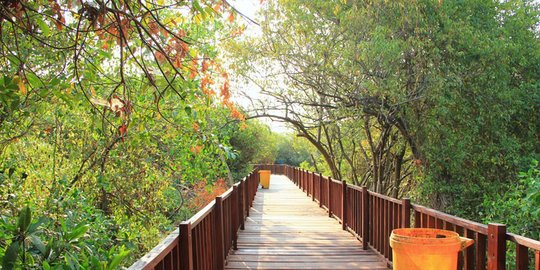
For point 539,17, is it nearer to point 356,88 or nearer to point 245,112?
point 356,88

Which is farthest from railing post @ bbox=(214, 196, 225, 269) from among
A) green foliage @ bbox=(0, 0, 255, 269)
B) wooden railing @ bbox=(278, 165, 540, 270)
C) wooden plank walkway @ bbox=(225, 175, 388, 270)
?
wooden railing @ bbox=(278, 165, 540, 270)

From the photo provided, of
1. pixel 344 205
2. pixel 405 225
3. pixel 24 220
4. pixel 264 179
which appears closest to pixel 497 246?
pixel 405 225

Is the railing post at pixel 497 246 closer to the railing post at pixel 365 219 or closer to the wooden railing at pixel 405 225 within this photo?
the wooden railing at pixel 405 225

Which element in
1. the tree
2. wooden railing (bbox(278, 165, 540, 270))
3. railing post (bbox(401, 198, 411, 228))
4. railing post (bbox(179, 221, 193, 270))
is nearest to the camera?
wooden railing (bbox(278, 165, 540, 270))

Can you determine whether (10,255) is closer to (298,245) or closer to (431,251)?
(431,251)

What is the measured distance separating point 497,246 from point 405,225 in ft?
6.70

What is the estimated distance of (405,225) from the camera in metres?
5.19

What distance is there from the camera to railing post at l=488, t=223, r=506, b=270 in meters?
3.16

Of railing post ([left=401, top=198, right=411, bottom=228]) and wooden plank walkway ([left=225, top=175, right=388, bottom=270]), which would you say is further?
wooden plank walkway ([left=225, top=175, right=388, bottom=270])

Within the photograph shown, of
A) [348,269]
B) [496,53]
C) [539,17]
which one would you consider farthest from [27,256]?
[539,17]

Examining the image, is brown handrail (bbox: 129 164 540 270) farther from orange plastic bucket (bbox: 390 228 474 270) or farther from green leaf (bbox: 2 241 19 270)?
green leaf (bbox: 2 241 19 270)

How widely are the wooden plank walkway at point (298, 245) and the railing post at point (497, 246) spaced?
2.85 m

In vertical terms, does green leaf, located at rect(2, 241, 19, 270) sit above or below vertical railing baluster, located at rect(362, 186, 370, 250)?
above

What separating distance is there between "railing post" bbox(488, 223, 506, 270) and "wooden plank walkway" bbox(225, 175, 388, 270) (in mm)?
2848
